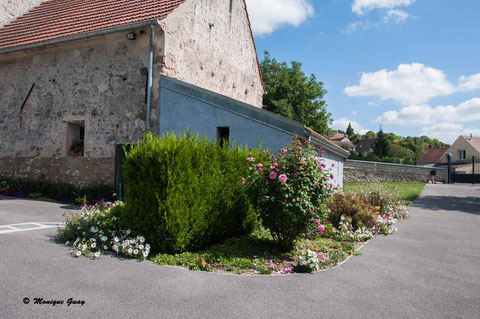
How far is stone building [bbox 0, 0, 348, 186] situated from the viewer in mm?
9930

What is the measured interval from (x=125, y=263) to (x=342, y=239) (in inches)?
182

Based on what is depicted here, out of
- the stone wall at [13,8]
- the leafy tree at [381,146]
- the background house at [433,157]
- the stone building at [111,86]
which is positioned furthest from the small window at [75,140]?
the background house at [433,157]

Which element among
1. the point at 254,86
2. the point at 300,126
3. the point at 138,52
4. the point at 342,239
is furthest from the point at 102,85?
the point at 342,239

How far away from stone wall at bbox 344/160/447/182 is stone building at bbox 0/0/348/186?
46.5 feet

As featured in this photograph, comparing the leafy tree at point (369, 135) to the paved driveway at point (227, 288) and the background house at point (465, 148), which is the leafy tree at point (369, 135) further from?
the paved driveway at point (227, 288)

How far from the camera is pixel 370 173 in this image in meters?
27.1

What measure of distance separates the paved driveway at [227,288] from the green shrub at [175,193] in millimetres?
664

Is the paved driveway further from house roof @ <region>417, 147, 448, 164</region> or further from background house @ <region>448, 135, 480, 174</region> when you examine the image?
house roof @ <region>417, 147, 448, 164</region>

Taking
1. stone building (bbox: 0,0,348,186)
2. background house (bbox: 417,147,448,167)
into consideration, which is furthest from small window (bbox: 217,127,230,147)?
background house (bbox: 417,147,448,167)

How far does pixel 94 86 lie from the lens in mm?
11273

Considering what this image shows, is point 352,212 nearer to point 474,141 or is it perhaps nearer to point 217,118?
point 217,118

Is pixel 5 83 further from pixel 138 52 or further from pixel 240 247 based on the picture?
pixel 240 247

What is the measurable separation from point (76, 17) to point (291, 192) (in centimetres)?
1228

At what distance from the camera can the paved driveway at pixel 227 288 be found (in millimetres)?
3283
